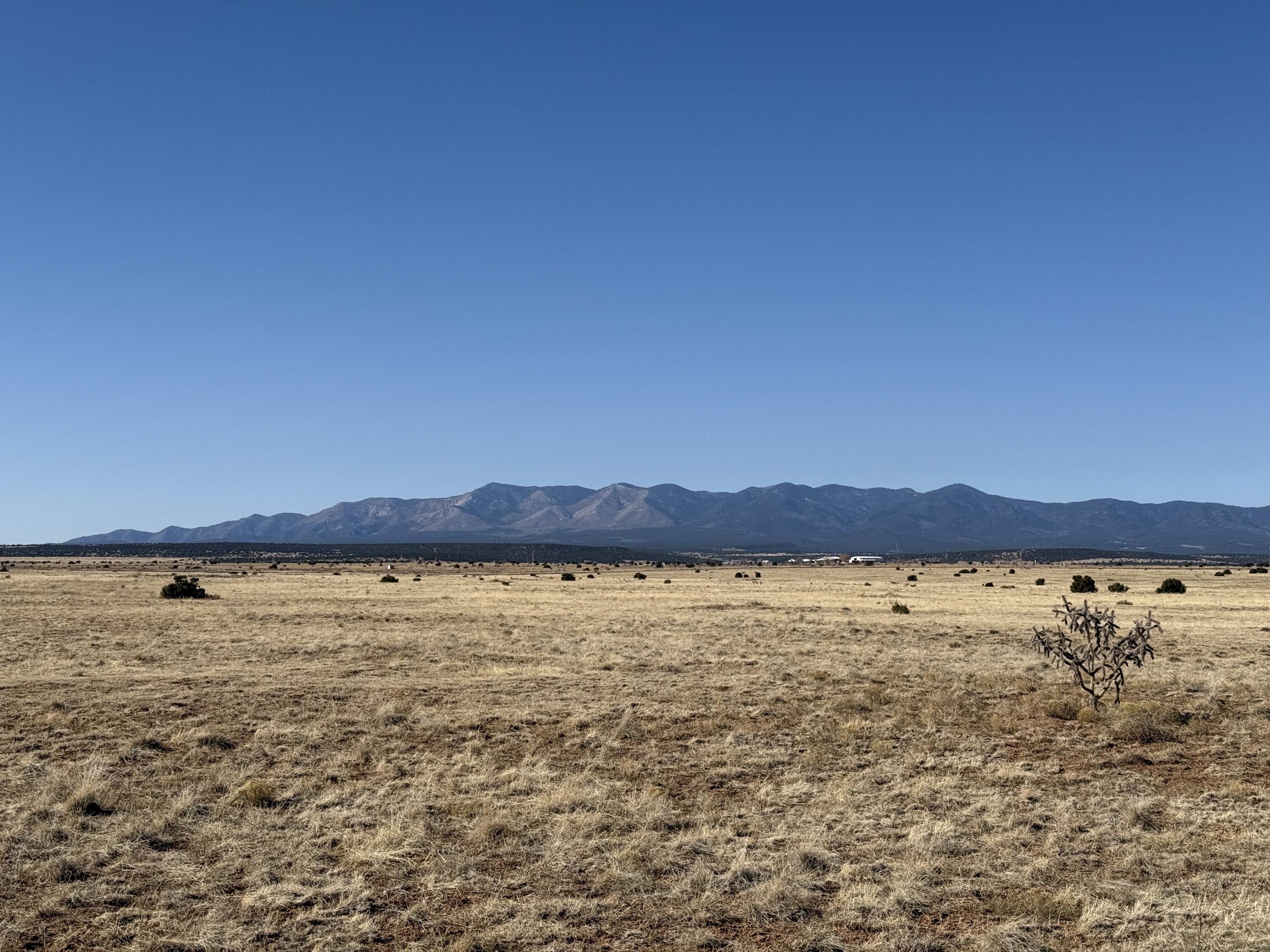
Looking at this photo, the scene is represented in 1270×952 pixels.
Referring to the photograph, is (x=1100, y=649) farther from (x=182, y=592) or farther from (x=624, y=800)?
(x=182, y=592)

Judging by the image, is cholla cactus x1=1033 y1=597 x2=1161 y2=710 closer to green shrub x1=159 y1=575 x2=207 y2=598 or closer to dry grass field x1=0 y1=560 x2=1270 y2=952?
dry grass field x1=0 y1=560 x2=1270 y2=952

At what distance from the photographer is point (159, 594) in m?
56.1

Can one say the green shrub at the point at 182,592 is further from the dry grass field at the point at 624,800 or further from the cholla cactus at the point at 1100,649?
the cholla cactus at the point at 1100,649

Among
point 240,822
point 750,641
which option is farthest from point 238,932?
point 750,641

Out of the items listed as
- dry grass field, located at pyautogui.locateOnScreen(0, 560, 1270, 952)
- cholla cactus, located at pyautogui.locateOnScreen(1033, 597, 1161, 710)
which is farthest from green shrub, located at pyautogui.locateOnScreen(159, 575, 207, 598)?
cholla cactus, located at pyautogui.locateOnScreen(1033, 597, 1161, 710)

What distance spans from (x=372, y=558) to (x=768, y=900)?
176m

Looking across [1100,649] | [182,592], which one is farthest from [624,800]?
[182,592]

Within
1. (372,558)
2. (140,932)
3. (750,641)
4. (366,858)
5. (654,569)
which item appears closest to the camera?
(140,932)

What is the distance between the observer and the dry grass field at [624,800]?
8719mm

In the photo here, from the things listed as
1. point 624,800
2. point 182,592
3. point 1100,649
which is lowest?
point 624,800

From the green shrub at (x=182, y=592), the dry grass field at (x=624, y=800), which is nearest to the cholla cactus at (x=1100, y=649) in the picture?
the dry grass field at (x=624, y=800)

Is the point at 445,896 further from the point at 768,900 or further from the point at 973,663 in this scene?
the point at 973,663

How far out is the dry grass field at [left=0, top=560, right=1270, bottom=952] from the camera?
28.6 feet

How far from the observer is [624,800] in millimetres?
12727
